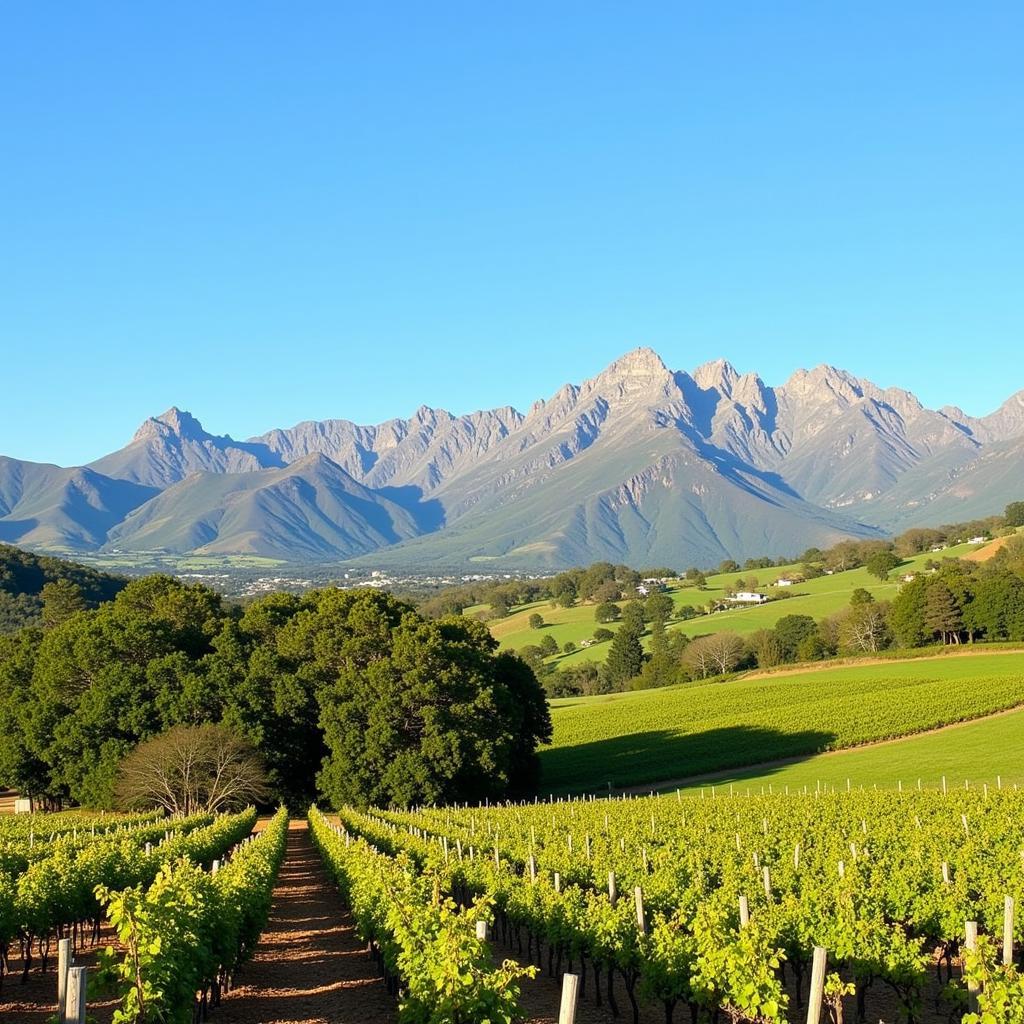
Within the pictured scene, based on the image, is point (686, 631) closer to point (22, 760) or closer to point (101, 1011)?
point (22, 760)

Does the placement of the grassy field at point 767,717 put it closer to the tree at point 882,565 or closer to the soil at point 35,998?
the soil at point 35,998

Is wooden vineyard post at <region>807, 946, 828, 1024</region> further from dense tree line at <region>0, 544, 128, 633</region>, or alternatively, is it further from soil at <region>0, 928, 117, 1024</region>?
dense tree line at <region>0, 544, 128, 633</region>

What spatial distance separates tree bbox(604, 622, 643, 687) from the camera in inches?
4835

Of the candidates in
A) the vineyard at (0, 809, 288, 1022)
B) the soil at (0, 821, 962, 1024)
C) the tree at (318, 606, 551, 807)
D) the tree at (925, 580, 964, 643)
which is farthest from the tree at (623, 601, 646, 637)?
the soil at (0, 821, 962, 1024)

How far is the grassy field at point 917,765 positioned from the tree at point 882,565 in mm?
86508

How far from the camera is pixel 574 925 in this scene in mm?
16625

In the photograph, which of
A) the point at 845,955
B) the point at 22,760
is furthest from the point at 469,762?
the point at 845,955

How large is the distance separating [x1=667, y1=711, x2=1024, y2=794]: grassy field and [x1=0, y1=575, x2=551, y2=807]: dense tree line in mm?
12374

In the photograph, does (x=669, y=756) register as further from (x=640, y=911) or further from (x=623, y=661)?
(x=623, y=661)

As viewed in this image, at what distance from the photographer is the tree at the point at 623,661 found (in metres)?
123

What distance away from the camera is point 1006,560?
120 meters

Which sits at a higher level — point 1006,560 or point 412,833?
point 1006,560

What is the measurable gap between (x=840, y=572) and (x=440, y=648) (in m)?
131

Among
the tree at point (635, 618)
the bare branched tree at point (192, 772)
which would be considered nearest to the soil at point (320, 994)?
the bare branched tree at point (192, 772)
